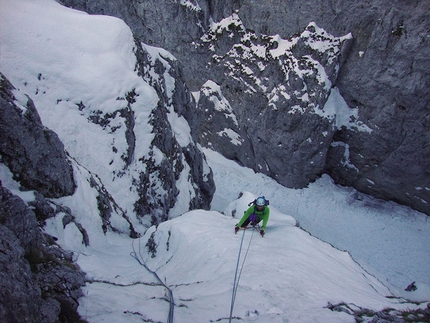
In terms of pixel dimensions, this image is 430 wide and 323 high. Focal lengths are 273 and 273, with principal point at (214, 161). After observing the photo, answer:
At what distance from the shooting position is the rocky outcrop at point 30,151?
23.4 feet

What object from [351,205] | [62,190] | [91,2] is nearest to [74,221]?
[62,190]

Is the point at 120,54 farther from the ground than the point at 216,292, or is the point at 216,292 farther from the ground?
the point at 120,54

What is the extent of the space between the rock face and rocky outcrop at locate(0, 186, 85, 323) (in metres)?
20.1

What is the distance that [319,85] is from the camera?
21.1 meters

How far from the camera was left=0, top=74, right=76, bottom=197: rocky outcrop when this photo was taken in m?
7.13

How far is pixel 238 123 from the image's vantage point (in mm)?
26359

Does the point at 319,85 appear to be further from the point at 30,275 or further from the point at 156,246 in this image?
the point at 30,275

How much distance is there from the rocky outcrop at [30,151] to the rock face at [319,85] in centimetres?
1791

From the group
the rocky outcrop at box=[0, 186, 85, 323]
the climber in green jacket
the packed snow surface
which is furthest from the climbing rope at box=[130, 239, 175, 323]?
the climber in green jacket

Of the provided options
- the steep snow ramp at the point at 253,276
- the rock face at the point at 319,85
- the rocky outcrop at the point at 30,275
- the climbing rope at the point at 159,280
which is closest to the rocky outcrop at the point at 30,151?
the rocky outcrop at the point at 30,275

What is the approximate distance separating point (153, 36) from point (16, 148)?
946 inches

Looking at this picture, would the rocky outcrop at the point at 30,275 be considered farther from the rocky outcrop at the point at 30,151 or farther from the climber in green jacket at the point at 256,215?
the climber in green jacket at the point at 256,215

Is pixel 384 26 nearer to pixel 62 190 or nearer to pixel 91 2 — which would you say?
pixel 62 190

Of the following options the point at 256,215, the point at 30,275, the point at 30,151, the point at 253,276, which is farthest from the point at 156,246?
the point at 30,275
